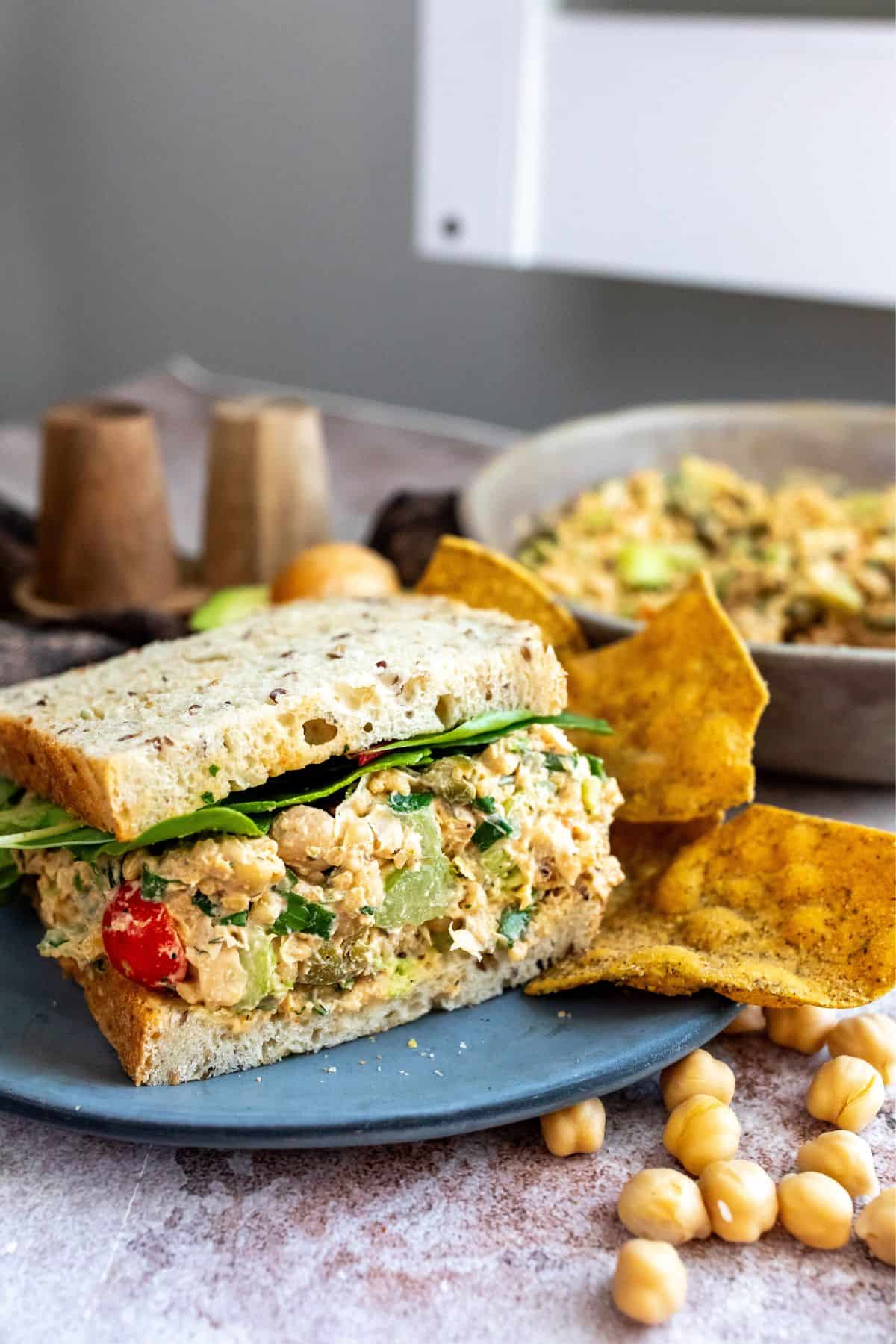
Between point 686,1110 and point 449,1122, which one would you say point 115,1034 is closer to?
point 449,1122

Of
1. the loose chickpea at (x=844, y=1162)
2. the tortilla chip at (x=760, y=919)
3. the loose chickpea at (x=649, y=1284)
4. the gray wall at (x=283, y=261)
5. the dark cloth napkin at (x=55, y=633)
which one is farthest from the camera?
the gray wall at (x=283, y=261)

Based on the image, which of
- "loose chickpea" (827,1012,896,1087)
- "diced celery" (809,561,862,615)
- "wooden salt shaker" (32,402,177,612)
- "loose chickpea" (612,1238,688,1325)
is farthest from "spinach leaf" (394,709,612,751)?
"wooden salt shaker" (32,402,177,612)

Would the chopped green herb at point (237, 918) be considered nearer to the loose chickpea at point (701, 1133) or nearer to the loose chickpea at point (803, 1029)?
the loose chickpea at point (701, 1133)

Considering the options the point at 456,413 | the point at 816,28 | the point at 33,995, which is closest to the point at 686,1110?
the point at 33,995

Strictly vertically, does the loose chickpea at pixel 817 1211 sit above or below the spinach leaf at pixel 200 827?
below

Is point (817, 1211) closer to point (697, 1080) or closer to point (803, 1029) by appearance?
point (697, 1080)

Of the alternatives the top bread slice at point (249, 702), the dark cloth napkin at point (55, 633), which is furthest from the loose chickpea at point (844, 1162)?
the dark cloth napkin at point (55, 633)

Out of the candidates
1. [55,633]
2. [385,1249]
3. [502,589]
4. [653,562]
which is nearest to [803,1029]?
[385,1249]
